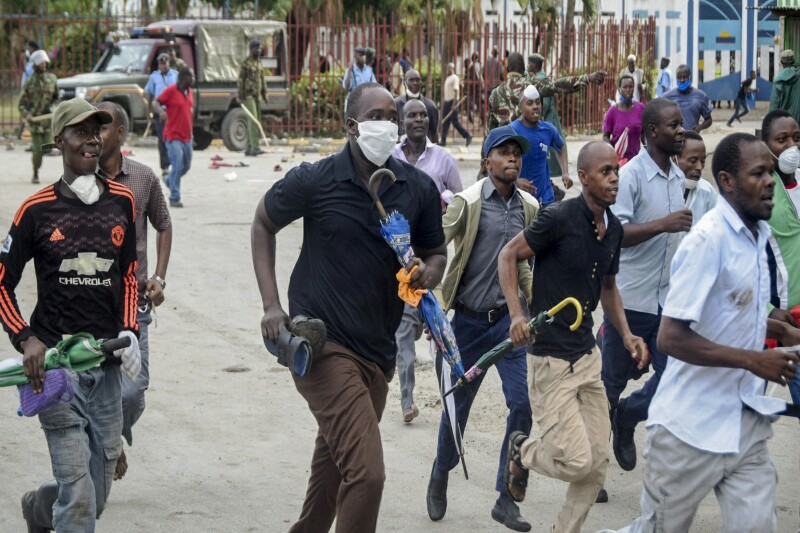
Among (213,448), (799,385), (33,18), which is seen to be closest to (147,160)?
(33,18)

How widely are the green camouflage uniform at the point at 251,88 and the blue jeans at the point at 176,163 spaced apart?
7.47 m

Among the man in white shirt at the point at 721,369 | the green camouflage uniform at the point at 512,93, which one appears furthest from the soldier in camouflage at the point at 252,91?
the man in white shirt at the point at 721,369

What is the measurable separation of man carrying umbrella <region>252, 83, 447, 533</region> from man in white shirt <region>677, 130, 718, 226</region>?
2.17m

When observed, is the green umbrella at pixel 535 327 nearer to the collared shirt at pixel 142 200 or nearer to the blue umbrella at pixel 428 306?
the blue umbrella at pixel 428 306

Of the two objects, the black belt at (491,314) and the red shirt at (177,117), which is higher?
the red shirt at (177,117)

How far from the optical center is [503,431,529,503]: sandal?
5664 millimetres

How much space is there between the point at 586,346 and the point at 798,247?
5.20ft

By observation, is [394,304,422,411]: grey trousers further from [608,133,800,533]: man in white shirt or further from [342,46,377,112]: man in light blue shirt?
[342,46,377,112]: man in light blue shirt

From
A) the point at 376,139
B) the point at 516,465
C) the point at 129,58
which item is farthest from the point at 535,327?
the point at 129,58

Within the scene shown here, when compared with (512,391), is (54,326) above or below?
above

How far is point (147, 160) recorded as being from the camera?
23203 millimetres

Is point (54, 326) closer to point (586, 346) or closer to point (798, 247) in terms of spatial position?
point (586, 346)

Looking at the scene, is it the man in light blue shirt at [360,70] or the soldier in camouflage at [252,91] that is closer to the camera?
the man in light blue shirt at [360,70]

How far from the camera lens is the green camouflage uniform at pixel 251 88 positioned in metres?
24.6
